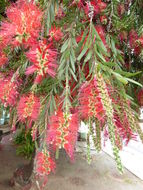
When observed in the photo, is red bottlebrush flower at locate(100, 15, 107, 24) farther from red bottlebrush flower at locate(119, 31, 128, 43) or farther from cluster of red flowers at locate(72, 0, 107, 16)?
red bottlebrush flower at locate(119, 31, 128, 43)

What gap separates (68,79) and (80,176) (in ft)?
9.83

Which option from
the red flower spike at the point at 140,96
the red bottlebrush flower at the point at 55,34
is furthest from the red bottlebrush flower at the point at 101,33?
the red flower spike at the point at 140,96

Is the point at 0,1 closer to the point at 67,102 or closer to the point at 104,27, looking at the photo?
the point at 104,27

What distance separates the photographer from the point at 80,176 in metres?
3.52

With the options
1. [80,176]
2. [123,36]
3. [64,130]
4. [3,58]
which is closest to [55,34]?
[3,58]

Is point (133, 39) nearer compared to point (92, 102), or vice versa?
point (92, 102)

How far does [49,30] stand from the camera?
2.86ft

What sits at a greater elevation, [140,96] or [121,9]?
[121,9]

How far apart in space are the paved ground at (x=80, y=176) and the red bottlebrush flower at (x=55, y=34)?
8.13ft

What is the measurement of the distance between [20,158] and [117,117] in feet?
11.8

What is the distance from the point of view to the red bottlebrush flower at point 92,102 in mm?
630

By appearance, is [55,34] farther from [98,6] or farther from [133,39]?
[133,39]

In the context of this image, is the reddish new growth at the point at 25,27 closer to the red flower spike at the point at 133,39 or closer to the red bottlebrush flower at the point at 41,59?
the red bottlebrush flower at the point at 41,59

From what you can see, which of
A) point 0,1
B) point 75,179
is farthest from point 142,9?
point 75,179
